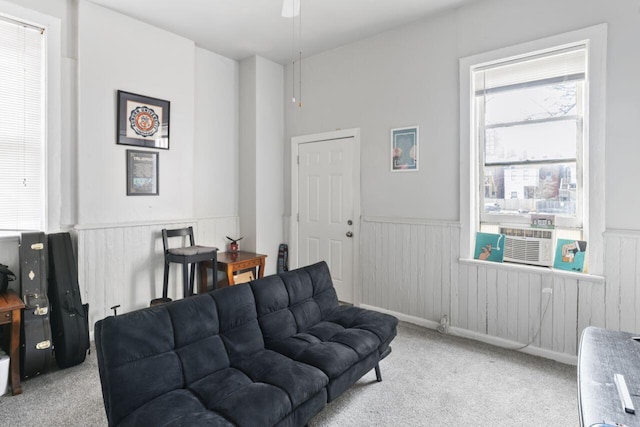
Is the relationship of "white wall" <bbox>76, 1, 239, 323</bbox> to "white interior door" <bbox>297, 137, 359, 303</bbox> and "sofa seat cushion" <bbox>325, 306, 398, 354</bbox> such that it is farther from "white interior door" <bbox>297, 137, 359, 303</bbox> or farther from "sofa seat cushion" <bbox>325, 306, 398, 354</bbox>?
"sofa seat cushion" <bbox>325, 306, 398, 354</bbox>

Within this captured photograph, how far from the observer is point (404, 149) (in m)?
3.72

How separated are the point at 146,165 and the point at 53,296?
4.87 feet

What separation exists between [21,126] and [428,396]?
3.73 meters

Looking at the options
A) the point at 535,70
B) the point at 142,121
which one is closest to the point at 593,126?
the point at 535,70

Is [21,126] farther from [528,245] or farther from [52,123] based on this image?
[528,245]

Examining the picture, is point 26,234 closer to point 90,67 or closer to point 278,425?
point 90,67

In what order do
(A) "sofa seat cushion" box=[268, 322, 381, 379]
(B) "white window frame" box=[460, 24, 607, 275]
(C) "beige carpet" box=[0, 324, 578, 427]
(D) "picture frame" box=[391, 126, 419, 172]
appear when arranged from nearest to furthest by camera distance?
(A) "sofa seat cushion" box=[268, 322, 381, 379] < (C) "beige carpet" box=[0, 324, 578, 427] < (B) "white window frame" box=[460, 24, 607, 275] < (D) "picture frame" box=[391, 126, 419, 172]

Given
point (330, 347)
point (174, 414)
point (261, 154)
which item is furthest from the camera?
point (261, 154)

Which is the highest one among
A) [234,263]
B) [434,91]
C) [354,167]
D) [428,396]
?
[434,91]

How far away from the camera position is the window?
9.37 feet

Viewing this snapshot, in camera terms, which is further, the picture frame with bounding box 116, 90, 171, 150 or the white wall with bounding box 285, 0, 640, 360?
the picture frame with bounding box 116, 90, 171, 150

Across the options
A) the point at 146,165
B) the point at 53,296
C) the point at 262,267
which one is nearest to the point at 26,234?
the point at 53,296

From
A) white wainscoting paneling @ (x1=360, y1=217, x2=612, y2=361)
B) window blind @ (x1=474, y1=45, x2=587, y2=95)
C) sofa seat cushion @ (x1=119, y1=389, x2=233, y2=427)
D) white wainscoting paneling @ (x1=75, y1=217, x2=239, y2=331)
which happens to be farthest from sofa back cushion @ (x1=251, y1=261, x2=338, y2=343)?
window blind @ (x1=474, y1=45, x2=587, y2=95)

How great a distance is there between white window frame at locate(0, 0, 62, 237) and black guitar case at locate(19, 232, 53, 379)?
40cm
